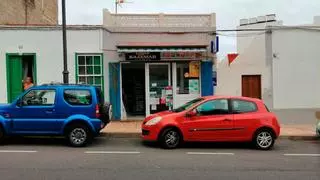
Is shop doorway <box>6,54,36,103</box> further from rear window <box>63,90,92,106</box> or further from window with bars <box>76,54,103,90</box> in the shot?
rear window <box>63,90,92,106</box>

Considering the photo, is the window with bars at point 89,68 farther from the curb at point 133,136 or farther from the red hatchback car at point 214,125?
the red hatchback car at point 214,125

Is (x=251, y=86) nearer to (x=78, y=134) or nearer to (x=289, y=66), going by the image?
(x=289, y=66)

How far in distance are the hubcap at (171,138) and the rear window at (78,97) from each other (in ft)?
7.69

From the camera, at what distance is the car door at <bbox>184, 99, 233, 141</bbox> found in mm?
12609

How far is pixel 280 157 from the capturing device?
37.2 feet

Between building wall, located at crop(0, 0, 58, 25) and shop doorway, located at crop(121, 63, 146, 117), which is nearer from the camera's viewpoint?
shop doorway, located at crop(121, 63, 146, 117)

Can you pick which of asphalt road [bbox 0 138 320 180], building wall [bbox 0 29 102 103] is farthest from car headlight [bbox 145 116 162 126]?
building wall [bbox 0 29 102 103]

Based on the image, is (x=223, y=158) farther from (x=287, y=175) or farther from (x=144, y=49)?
(x=144, y=49)

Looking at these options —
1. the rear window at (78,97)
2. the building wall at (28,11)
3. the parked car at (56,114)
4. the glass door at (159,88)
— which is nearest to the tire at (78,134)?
the parked car at (56,114)

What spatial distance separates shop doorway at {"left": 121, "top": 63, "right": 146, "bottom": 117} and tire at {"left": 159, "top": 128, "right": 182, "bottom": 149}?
6.51 meters

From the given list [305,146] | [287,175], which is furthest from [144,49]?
[287,175]

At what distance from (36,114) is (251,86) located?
10595mm

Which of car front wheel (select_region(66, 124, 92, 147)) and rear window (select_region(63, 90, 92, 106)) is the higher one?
rear window (select_region(63, 90, 92, 106))

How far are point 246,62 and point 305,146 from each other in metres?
7.16
